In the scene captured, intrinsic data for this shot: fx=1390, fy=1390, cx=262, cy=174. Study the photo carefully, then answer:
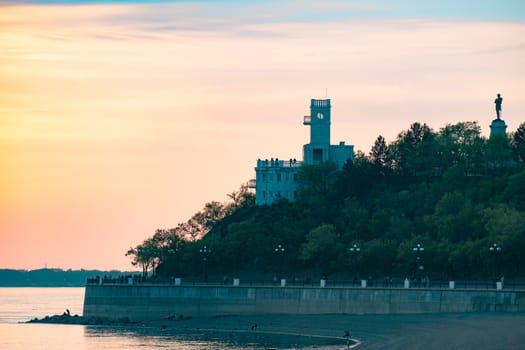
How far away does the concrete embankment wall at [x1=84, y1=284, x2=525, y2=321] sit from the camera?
126 m

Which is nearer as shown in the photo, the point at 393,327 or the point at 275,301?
the point at 393,327

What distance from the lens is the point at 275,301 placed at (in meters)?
143

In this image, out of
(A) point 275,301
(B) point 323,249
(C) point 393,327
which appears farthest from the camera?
(B) point 323,249

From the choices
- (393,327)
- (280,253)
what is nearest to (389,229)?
(280,253)

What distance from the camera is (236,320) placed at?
140625mm

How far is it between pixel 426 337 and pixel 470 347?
1078cm

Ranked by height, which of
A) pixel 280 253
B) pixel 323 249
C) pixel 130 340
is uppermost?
pixel 323 249

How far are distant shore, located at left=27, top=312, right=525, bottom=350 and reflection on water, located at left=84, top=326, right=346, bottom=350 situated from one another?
4.57 ft

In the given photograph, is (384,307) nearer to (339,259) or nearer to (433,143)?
(339,259)

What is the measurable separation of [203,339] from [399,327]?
19496mm

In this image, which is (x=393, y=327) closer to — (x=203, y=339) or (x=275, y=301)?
→ (x=203, y=339)

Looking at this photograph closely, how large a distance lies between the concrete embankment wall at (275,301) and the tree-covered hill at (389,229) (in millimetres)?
13186

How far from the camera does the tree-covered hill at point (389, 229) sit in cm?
15562

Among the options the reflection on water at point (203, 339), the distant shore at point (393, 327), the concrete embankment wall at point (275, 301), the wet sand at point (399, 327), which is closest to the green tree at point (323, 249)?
the concrete embankment wall at point (275, 301)
